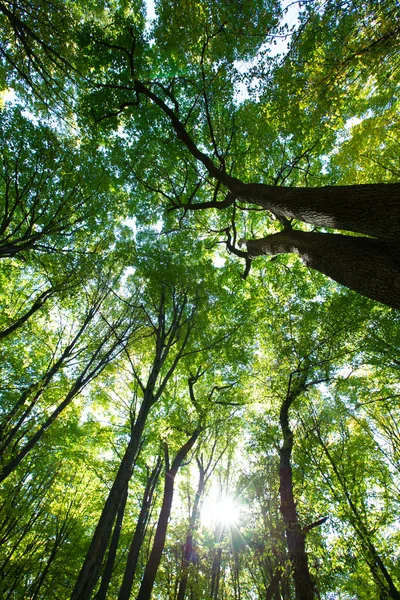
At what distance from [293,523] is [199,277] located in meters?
7.54

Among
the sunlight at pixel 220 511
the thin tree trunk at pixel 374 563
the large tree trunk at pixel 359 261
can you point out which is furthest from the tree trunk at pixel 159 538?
the large tree trunk at pixel 359 261

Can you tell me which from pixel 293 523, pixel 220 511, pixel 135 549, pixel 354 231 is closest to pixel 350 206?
pixel 354 231

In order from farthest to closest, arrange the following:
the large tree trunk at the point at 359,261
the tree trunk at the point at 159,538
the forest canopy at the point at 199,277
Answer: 1. the tree trunk at the point at 159,538
2. the forest canopy at the point at 199,277
3. the large tree trunk at the point at 359,261

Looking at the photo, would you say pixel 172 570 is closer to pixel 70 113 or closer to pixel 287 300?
pixel 287 300

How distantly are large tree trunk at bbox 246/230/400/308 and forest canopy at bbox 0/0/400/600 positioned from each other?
29mm

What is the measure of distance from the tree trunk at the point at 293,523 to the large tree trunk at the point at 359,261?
223 inches

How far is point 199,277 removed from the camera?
8836 millimetres

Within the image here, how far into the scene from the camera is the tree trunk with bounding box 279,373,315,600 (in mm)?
5930

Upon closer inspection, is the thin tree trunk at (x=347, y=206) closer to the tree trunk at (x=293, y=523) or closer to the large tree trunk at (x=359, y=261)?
the large tree trunk at (x=359, y=261)

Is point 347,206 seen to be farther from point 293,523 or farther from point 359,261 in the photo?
point 293,523

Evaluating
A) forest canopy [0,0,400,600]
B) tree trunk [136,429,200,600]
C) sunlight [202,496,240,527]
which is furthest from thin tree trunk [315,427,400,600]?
sunlight [202,496,240,527]

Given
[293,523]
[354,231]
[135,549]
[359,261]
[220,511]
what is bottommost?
[135,549]

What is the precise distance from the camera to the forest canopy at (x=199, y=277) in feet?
16.6

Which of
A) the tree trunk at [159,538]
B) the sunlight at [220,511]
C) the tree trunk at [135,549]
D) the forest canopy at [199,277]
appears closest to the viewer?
the forest canopy at [199,277]
